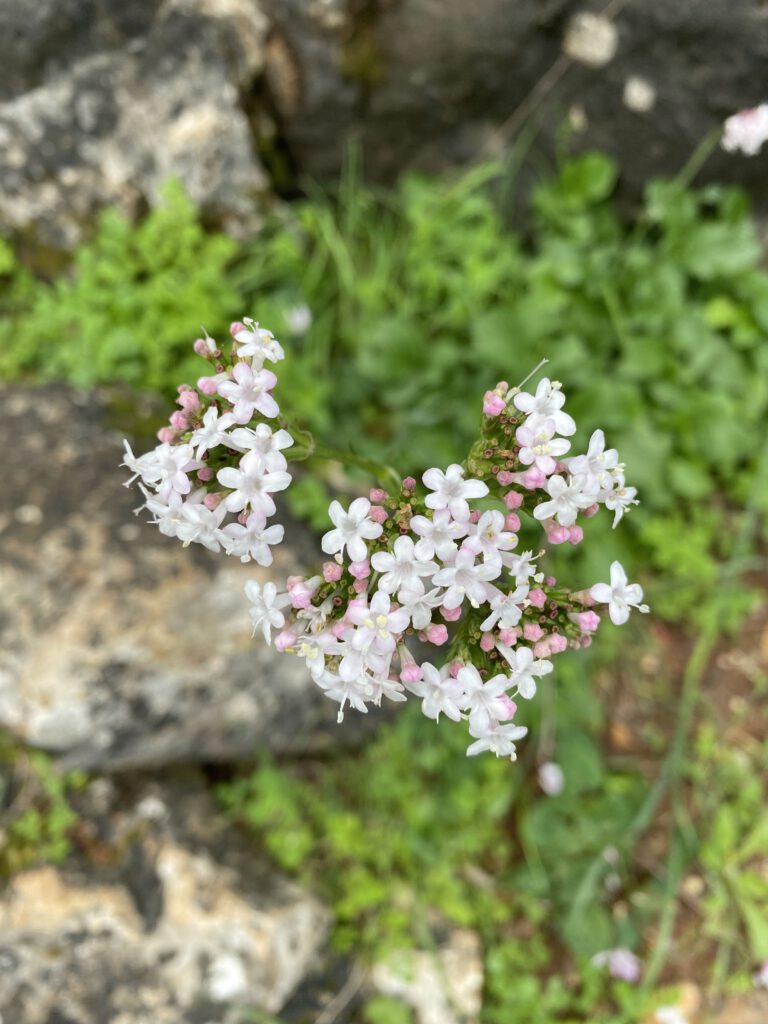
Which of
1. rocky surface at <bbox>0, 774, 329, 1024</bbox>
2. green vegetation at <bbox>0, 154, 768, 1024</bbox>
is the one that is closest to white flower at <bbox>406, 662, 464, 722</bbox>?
green vegetation at <bbox>0, 154, 768, 1024</bbox>

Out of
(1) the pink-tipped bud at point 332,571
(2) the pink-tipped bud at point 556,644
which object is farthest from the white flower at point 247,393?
(2) the pink-tipped bud at point 556,644

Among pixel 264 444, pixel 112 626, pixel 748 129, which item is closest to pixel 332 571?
pixel 264 444

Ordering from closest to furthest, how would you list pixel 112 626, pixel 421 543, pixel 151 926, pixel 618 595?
1. pixel 421 543
2. pixel 618 595
3. pixel 151 926
4. pixel 112 626

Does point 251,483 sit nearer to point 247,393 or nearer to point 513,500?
point 247,393

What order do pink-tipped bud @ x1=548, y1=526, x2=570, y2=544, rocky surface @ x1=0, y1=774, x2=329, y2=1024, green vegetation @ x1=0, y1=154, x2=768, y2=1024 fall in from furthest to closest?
green vegetation @ x1=0, y1=154, x2=768, y2=1024 → rocky surface @ x1=0, y1=774, x2=329, y2=1024 → pink-tipped bud @ x1=548, y1=526, x2=570, y2=544

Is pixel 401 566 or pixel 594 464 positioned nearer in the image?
pixel 401 566

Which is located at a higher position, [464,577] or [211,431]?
[211,431]

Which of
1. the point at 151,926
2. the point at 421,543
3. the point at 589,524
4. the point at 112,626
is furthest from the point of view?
the point at 589,524

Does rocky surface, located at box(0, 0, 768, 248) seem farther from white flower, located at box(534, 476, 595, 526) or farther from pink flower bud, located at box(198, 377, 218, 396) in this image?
white flower, located at box(534, 476, 595, 526)
